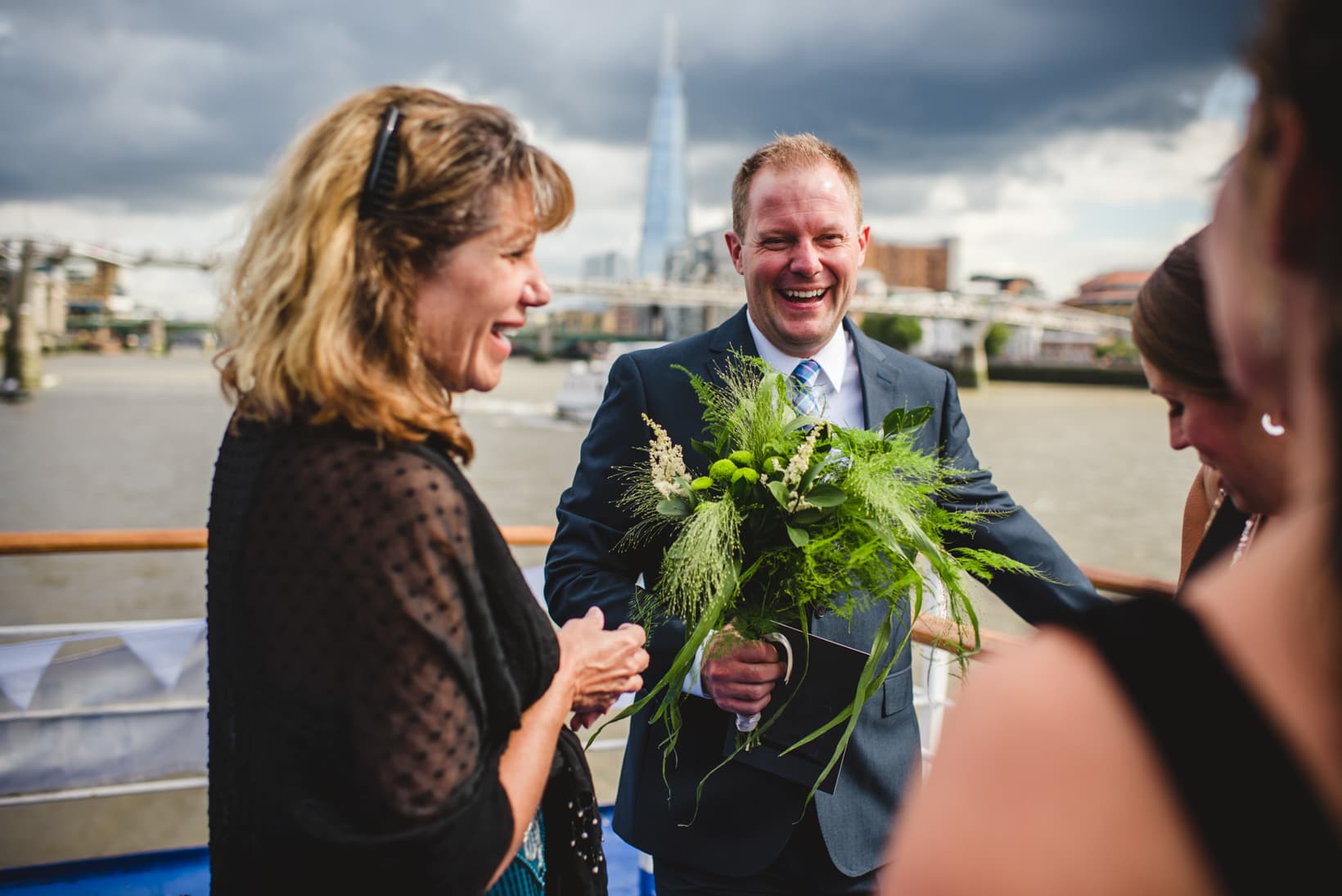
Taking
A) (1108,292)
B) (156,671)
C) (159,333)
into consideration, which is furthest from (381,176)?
(1108,292)

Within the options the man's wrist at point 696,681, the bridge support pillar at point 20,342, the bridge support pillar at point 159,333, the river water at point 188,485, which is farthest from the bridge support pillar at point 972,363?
the man's wrist at point 696,681

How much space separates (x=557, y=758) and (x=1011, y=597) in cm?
102

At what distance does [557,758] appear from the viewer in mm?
1455

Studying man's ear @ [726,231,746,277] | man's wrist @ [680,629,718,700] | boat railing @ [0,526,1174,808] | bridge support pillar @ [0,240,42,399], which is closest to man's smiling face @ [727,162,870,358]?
man's ear @ [726,231,746,277]

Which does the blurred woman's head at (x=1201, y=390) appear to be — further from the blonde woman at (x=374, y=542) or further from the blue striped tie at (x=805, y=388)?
the blonde woman at (x=374, y=542)

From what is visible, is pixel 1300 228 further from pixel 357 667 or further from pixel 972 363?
pixel 972 363

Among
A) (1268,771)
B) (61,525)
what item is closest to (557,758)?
(1268,771)

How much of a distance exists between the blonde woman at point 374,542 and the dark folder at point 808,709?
515mm

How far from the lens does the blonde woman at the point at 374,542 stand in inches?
41.1

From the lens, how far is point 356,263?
116 cm

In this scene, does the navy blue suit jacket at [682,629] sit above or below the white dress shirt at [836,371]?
below

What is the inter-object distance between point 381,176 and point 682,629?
96 cm

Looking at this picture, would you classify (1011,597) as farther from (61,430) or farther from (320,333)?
(61,430)

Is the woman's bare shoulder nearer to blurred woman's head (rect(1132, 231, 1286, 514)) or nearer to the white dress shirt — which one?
blurred woman's head (rect(1132, 231, 1286, 514))
